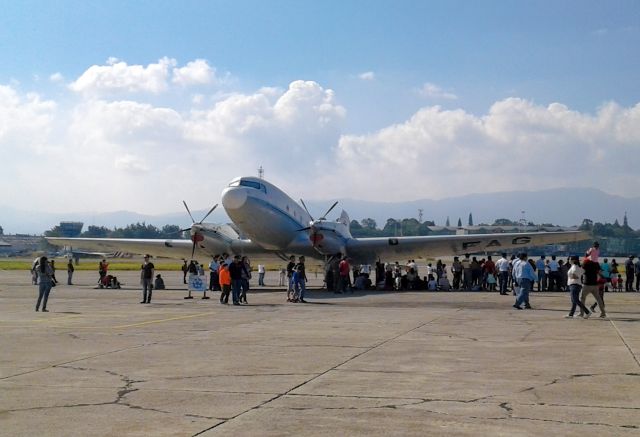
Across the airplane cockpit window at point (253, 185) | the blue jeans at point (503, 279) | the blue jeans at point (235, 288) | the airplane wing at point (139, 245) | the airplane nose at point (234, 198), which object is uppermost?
the airplane cockpit window at point (253, 185)

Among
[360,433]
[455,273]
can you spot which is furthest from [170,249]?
[360,433]

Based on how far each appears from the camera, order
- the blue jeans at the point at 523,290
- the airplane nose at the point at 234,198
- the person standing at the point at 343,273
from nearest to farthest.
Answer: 1. the blue jeans at the point at 523,290
2. the person standing at the point at 343,273
3. the airplane nose at the point at 234,198

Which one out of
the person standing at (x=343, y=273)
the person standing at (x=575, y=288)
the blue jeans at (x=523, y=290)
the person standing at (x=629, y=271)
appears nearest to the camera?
the person standing at (x=575, y=288)

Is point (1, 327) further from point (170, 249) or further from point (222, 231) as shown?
point (170, 249)

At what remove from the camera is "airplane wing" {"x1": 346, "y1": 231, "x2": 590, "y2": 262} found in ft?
127

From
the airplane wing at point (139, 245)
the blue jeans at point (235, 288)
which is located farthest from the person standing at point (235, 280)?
the airplane wing at point (139, 245)

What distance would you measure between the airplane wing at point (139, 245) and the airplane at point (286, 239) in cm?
6

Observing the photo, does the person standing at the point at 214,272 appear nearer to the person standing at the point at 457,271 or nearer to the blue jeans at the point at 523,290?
the person standing at the point at 457,271

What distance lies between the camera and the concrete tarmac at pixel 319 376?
712 centimetres

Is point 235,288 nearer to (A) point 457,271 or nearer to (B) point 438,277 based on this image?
(B) point 438,277

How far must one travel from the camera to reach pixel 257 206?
1340 inches

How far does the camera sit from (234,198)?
33.4m

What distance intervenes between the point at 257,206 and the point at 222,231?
394cm

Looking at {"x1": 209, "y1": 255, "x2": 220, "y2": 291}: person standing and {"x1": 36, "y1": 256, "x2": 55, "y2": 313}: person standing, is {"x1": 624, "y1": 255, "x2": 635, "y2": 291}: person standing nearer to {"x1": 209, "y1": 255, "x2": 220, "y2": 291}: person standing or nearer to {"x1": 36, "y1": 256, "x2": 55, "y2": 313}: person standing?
{"x1": 209, "y1": 255, "x2": 220, "y2": 291}: person standing
